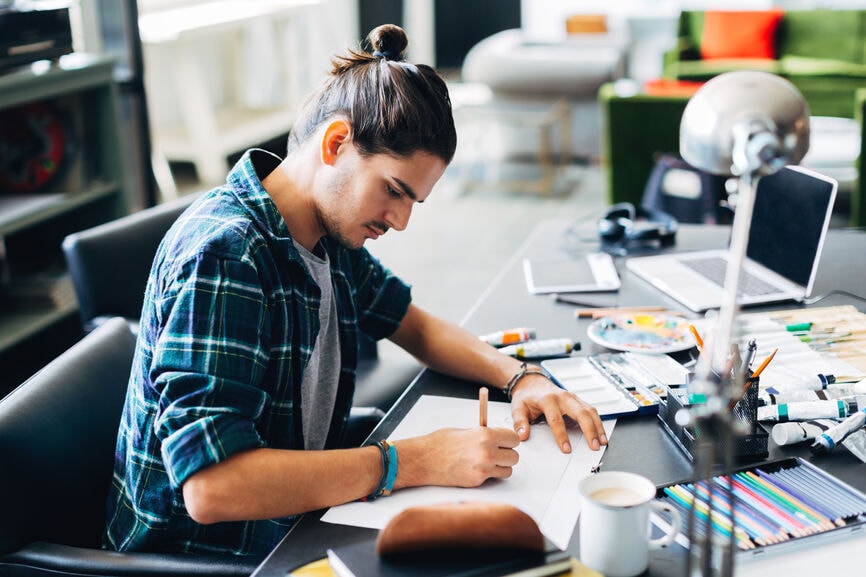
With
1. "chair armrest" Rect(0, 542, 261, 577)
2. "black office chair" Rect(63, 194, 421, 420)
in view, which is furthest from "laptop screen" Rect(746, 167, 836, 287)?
"chair armrest" Rect(0, 542, 261, 577)

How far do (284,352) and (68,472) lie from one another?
0.36 meters

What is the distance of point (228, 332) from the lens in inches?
42.1

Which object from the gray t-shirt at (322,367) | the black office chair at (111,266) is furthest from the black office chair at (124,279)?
the gray t-shirt at (322,367)

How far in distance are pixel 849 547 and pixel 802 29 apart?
5.41 m

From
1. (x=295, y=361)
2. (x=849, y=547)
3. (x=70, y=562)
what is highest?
(x=295, y=361)

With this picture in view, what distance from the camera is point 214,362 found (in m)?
1.04

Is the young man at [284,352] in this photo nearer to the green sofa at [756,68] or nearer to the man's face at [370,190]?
the man's face at [370,190]

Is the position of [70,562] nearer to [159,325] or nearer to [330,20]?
[159,325]

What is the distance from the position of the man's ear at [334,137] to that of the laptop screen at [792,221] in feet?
3.04

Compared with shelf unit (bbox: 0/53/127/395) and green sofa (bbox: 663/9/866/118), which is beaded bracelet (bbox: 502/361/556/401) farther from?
green sofa (bbox: 663/9/866/118)

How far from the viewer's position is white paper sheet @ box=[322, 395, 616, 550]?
1.04m

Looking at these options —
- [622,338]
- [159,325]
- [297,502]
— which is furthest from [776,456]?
[159,325]

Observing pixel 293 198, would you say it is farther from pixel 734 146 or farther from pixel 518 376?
pixel 734 146

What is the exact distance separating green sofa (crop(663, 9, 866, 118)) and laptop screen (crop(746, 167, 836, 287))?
359 cm
